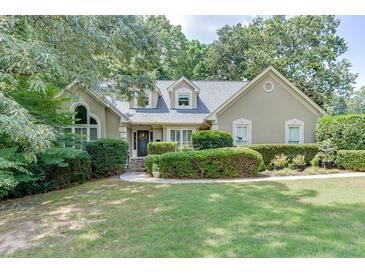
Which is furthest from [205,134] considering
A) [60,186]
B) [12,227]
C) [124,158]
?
[12,227]

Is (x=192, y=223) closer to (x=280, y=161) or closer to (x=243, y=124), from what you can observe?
(x=280, y=161)

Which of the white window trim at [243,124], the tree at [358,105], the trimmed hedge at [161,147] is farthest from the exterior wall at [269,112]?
the tree at [358,105]

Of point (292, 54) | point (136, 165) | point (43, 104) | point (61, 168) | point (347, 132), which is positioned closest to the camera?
point (43, 104)

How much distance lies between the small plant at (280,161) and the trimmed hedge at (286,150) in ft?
1.07

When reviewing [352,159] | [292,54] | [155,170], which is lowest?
[155,170]

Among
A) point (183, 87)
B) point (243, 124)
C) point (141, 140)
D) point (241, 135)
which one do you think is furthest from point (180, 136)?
point (243, 124)

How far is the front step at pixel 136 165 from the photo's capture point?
50.3 ft

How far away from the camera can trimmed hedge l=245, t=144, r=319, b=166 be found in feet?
47.6

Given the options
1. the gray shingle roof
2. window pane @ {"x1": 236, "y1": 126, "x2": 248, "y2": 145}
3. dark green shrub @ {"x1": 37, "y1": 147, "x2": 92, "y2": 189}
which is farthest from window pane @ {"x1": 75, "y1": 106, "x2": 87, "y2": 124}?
window pane @ {"x1": 236, "y1": 126, "x2": 248, "y2": 145}

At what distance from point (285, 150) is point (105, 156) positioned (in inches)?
389

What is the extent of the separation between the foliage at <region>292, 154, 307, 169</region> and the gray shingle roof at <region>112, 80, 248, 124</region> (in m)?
6.31

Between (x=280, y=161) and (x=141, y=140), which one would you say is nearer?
(x=280, y=161)

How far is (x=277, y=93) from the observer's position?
16641 mm

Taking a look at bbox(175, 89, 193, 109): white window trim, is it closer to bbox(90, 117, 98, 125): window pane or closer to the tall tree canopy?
bbox(90, 117, 98, 125): window pane
